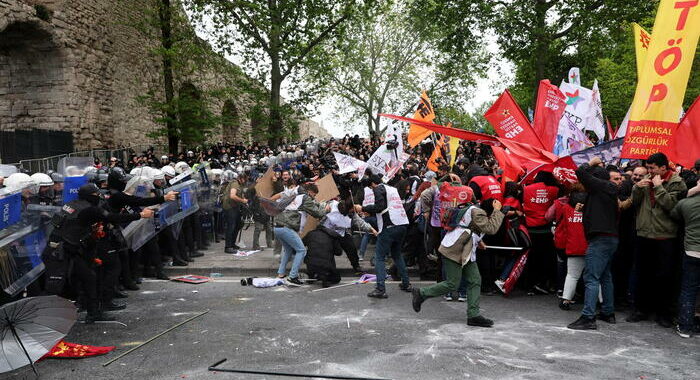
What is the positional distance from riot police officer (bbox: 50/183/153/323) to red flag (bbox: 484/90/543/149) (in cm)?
516

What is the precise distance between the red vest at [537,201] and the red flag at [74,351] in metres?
5.56

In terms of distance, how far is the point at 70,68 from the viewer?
1778 cm

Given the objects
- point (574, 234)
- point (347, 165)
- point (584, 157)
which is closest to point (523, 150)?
point (584, 157)

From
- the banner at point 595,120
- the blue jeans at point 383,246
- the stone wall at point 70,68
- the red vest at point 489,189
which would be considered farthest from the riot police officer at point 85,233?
the stone wall at point 70,68

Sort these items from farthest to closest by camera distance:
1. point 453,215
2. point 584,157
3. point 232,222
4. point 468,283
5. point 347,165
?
1. point 232,222
2. point 347,165
3. point 584,157
4. point 453,215
5. point 468,283

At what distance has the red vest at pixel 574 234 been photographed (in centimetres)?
641

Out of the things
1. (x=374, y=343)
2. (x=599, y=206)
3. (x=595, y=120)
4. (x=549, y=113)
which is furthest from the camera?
(x=595, y=120)

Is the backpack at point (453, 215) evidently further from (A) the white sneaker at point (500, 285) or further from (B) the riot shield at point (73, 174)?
(B) the riot shield at point (73, 174)

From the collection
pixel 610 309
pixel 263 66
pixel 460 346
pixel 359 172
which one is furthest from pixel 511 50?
pixel 460 346

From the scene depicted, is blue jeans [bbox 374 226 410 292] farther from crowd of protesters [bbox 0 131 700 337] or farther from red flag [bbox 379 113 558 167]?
red flag [bbox 379 113 558 167]

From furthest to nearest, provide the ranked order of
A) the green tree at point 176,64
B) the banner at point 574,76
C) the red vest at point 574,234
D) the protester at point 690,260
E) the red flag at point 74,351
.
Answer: the green tree at point 176,64 < the banner at point 574,76 < the red vest at point 574,234 < the protester at point 690,260 < the red flag at point 74,351

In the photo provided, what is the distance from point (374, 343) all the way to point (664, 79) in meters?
4.32

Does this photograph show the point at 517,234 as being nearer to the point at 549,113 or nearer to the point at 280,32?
the point at 549,113

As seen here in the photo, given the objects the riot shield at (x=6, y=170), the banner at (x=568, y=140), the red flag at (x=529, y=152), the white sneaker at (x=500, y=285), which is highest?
the banner at (x=568, y=140)
